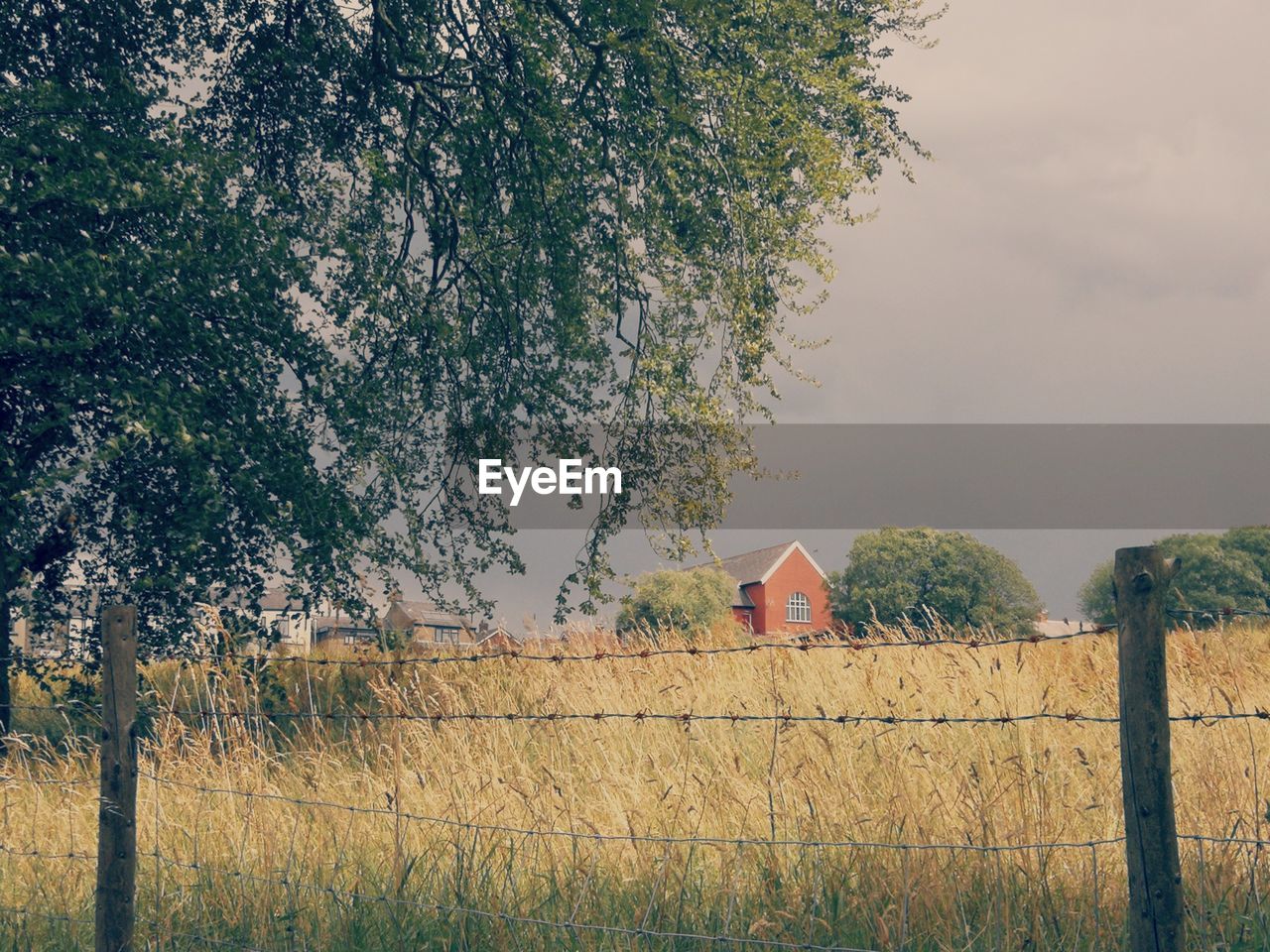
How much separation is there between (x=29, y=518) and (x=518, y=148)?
6683mm

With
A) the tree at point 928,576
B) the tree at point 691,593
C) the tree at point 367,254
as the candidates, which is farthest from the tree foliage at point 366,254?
the tree at point 928,576

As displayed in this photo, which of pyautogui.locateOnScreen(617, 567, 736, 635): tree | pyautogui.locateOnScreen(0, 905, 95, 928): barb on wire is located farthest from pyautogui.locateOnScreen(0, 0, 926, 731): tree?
pyautogui.locateOnScreen(617, 567, 736, 635): tree

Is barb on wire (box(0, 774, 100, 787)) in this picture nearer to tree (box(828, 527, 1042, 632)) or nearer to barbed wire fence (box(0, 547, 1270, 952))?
barbed wire fence (box(0, 547, 1270, 952))

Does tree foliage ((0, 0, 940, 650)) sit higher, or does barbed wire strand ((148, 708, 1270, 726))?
tree foliage ((0, 0, 940, 650))

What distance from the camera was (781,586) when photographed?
73750 mm

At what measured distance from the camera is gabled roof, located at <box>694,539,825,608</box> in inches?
2891

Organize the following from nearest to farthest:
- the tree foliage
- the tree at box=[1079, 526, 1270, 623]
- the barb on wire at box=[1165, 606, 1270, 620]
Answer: the barb on wire at box=[1165, 606, 1270, 620] → the tree foliage → the tree at box=[1079, 526, 1270, 623]

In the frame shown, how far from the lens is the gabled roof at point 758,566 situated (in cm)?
7344

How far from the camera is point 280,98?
45.0 ft

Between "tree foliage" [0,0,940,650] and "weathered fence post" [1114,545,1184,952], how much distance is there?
8.34 meters

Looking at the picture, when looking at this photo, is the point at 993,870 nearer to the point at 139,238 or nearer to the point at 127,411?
the point at 127,411

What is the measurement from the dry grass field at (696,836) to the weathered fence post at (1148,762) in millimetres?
811

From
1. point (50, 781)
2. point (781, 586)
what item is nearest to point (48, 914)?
point (50, 781)

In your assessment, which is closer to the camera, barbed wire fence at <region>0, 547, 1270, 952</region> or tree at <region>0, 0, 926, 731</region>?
barbed wire fence at <region>0, 547, 1270, 952</region>
